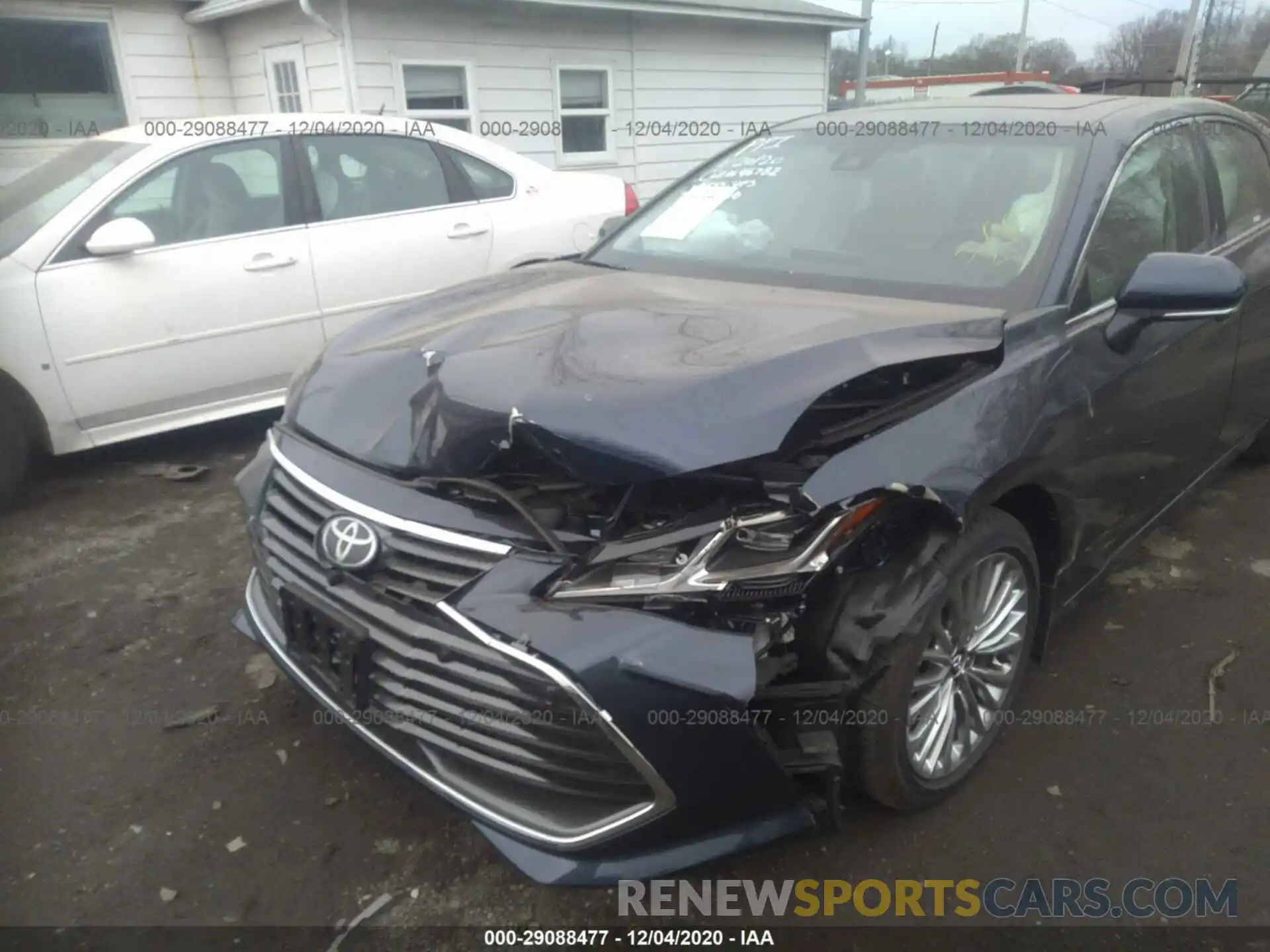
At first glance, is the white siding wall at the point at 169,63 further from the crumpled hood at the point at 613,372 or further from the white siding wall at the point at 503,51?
the crumpled hood at the point at 613,372

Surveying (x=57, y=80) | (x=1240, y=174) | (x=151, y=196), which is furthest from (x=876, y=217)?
(x=57, y=80)

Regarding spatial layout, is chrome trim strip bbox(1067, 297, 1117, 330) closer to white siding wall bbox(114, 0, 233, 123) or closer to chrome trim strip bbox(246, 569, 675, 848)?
chrome trim strip bbox(246, 569, 675, 848)

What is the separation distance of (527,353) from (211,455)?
127 inches

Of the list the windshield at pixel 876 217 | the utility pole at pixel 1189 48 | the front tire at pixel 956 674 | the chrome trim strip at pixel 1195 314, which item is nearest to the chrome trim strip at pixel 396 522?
the front tire at pixel 956 674

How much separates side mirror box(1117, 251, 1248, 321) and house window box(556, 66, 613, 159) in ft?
28.2

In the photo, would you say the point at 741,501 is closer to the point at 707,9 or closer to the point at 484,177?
the point at 484,177

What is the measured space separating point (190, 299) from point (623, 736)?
363 centimetres

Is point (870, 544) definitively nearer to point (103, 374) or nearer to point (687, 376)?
point (687, 376)

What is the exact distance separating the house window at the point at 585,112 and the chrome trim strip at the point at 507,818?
30.0 feet

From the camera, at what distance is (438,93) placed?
9078 mm

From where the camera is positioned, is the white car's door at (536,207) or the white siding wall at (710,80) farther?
the white siding wall at (710,80)

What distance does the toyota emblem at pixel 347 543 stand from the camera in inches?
78.8

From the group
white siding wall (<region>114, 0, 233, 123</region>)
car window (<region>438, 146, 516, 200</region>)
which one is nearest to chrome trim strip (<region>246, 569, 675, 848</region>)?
car window (<region>438, 146, 516, 200</region>)

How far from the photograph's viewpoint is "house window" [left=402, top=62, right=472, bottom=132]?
28.9 feet
